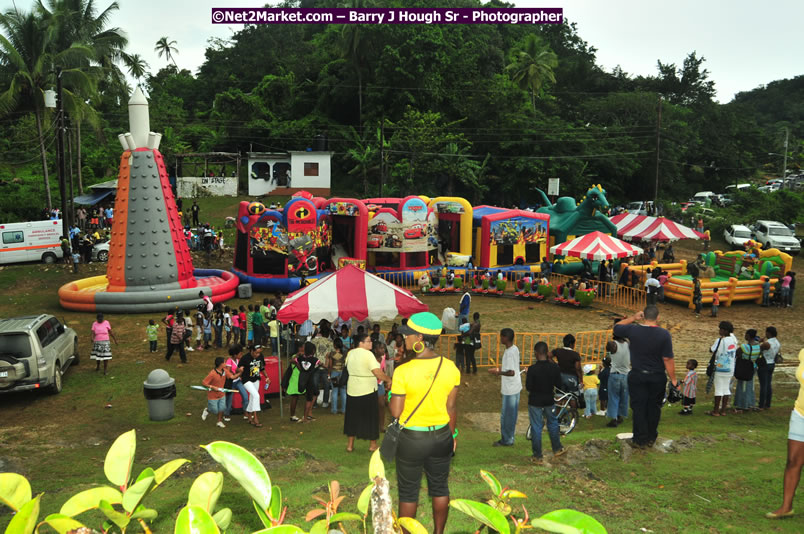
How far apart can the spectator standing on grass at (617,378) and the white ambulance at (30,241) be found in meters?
24.4

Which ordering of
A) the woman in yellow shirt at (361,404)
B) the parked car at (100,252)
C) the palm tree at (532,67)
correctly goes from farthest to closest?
the palm tree at (532,67), the parked car at (100,252), the woman in yellow shirt at (361,404)

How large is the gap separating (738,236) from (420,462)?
120ft

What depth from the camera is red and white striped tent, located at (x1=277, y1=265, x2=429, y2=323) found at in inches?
495

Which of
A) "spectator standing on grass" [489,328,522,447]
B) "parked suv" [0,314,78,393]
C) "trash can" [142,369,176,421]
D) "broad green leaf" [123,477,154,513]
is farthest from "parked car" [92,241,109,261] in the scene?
"broad green leaf" [123,477,154,513]

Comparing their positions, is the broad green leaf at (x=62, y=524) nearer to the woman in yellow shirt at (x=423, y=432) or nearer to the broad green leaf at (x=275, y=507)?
the broad green leaf at (x=275, y=507)

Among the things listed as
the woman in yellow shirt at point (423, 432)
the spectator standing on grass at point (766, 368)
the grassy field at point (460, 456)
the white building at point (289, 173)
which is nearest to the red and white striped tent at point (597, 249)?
the grassy field at point (460, 456)

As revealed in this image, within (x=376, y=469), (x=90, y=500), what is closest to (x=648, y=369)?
(x=376, y=469)

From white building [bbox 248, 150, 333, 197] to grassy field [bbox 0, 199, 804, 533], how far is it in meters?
28.8

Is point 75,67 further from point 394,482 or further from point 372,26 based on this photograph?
point 394,482

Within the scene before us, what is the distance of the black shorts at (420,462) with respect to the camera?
16.1 feet

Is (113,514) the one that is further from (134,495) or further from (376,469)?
(376,469)

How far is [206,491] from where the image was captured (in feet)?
6.24

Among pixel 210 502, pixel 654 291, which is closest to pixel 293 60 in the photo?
pixel 654 291

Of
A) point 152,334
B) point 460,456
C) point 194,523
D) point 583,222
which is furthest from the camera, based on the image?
point 583,222
